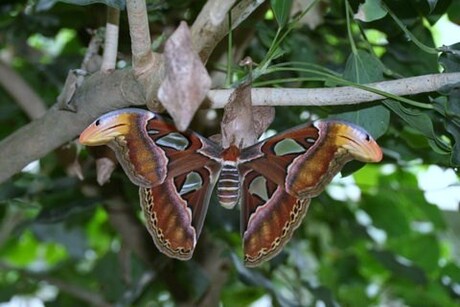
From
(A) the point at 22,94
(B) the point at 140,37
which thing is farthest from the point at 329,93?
(A) the point at 22,94

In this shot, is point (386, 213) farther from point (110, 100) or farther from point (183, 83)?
point (183, 83)

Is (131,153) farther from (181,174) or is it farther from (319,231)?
(319,231)

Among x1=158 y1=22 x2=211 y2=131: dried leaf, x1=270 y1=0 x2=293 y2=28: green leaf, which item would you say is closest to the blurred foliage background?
x1=270 y1=0 x2=293 y2=28: green leaf

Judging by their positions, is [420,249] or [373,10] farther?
[420,249]

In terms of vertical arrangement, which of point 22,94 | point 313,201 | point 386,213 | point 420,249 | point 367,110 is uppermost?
point 367,110

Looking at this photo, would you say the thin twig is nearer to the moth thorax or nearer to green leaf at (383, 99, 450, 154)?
the moth thorax

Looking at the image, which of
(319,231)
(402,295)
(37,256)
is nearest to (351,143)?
(402,295)
